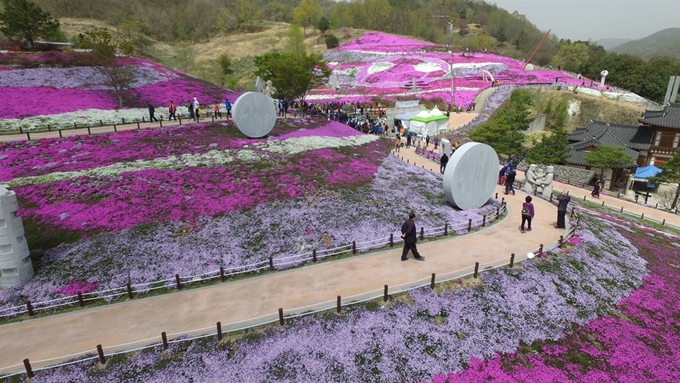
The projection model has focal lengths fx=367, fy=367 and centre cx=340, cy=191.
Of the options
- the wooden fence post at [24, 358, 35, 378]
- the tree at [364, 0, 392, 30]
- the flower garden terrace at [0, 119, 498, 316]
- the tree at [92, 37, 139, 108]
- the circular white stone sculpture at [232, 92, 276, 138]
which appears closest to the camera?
the wooden fence post at [24, 358, 35, 378]

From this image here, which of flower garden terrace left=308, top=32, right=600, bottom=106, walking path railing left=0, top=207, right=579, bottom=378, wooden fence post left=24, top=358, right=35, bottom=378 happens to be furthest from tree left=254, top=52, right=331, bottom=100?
wooden fence post left=24, top=358, right=35, bottom=378

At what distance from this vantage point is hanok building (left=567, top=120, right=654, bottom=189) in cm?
4531

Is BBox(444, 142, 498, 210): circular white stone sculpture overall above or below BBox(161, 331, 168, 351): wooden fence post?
above

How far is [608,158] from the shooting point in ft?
133

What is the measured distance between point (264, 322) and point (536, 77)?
8817cm

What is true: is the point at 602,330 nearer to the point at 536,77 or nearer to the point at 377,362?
the point at 377,362

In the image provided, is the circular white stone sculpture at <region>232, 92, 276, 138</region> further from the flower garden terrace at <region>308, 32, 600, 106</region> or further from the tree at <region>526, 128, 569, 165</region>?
the flower garden terrace at <region>308, 32, 600, 106</region>

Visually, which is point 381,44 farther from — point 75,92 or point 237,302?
point 237,302

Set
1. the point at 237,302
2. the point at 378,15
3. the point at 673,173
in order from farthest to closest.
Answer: the point at 378,15
the point at 673,173
the point at 237,302

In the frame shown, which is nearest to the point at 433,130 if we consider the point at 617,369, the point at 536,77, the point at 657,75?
the point at 617,369

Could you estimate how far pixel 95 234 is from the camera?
16.4 metres

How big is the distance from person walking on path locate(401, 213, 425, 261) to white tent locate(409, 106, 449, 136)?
3408cm

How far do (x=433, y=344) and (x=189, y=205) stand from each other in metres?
13.5

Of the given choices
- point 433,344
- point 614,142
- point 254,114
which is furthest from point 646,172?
point 433,344
